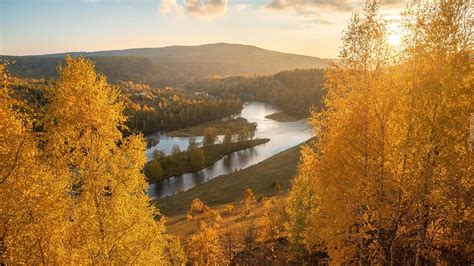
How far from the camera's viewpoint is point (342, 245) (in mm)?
18031

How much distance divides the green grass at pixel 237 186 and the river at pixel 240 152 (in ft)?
26.4

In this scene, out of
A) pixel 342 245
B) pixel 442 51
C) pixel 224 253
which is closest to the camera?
pixel 442 51

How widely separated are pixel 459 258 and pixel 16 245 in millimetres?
22973

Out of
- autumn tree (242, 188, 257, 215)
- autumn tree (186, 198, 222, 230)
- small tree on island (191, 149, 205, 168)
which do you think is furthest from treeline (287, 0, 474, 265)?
small tree on island (191, 149, 205, 168)

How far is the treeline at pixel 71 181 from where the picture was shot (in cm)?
1130

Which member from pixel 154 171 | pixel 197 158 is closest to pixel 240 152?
pixel 197 158

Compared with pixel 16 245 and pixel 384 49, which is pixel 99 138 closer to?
pixel 16 245

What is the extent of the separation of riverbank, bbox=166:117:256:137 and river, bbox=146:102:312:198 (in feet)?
19.1

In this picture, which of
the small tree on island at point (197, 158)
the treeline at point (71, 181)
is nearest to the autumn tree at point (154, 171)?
the small tree on island at point (197, 158)

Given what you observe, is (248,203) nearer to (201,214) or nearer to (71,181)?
(201,214)

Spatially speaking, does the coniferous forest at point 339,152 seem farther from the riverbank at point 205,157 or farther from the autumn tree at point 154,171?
the riverbank at point 205,157

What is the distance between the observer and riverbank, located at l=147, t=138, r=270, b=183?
4304 inches

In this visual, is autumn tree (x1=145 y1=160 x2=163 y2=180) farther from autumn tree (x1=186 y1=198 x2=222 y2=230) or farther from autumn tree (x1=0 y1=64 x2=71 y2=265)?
autumn tree (x1=0 y1=64 x2=71 y2=265)

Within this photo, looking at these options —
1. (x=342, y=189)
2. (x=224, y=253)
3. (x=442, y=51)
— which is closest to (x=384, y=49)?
(x=442, y=51)
